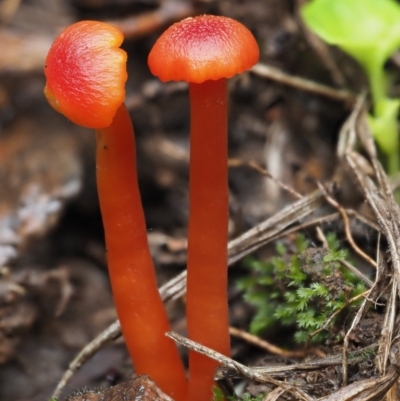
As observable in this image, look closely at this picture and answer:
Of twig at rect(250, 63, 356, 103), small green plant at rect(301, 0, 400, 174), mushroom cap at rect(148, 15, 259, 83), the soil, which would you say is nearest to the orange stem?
mushroom cap at rect(148, 15, 259, 83)

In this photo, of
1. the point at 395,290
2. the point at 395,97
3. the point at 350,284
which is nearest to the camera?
the point at 395,290

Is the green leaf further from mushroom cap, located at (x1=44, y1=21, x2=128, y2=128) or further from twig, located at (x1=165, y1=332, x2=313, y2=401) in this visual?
twig, located at (x1=165, y1=332, x2=313, y2=401)

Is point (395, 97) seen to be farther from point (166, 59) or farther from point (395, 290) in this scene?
point (166, 59)

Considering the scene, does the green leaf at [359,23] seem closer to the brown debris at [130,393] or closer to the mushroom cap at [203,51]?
the mushroom cap at [203,51]

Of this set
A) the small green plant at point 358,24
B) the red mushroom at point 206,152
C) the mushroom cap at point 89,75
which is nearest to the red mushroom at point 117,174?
the mushroom cap at point 89,75

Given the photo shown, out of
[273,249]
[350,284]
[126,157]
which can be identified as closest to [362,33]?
[273,249]

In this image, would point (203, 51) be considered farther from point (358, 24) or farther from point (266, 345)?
point (358, 24)

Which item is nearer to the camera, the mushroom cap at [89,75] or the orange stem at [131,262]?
the mushroom cap at [89,75]
